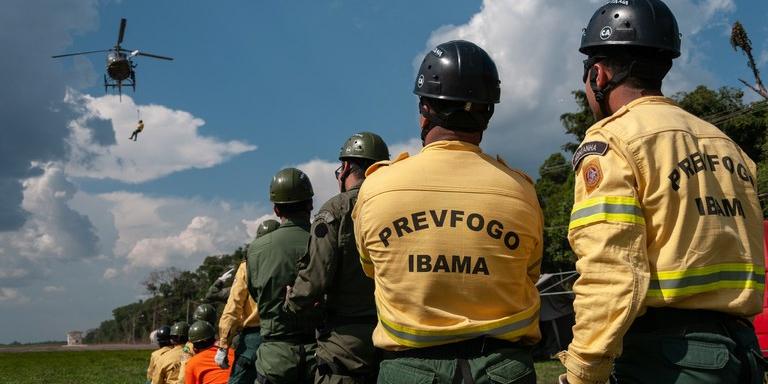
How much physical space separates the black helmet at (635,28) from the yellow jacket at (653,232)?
40 cm

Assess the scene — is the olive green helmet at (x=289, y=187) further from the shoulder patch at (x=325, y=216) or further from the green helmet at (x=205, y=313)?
the green helmet at (x=205, y=313)

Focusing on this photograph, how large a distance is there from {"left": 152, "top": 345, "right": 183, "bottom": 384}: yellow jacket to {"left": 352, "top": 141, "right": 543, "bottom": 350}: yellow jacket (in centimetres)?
1120

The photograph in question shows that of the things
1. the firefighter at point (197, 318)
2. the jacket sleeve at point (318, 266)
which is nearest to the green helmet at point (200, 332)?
the firefighter at point (197, 318)

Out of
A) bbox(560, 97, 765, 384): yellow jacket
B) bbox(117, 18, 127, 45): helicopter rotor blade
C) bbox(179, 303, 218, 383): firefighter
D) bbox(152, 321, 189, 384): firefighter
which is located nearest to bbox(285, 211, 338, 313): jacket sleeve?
bbox(560, 97, 765, 384): yellow jacket

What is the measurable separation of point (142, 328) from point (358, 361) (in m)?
110

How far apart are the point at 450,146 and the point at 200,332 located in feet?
33.5

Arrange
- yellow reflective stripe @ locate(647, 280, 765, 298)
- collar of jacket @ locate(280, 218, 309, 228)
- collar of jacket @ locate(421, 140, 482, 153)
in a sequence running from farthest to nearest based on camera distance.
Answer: collar of jacket @ locate(280, 218, 309, 228)
collar of jacket @ locate(421, 140, 482, 153)
yellow reflective stripe @ locate(647, 280, 765, 298)

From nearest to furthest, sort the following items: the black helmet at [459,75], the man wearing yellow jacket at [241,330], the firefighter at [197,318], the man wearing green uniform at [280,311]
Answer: the black helmet at [459,75] < the man wearing green uniform at [280,311] < the man wearing yellow jacket at [241,330] < the firefighter at [197,318]

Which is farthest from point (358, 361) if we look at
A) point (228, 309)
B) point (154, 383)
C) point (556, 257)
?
point (556, 257)

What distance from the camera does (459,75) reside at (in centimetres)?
370

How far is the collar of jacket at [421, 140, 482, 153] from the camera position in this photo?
358 cm

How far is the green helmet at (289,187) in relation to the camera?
7578mm

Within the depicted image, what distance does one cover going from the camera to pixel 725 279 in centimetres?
304

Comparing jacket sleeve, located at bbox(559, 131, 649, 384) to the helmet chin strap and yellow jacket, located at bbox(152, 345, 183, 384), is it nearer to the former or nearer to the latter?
the helmet chin strap
